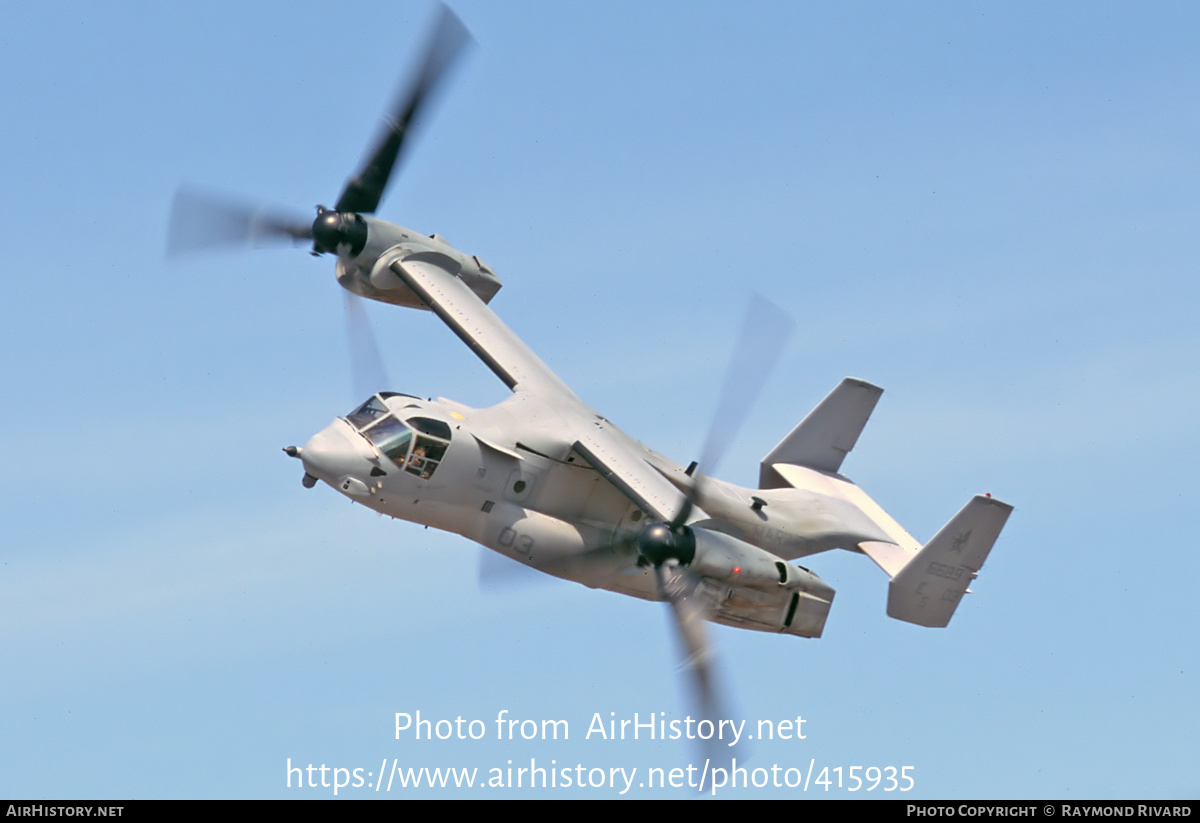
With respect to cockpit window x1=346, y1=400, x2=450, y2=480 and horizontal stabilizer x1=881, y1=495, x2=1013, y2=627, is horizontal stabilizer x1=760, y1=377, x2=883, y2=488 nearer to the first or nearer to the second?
horizontal stabilizer x1=881, y1=495, x2=1013, y2=627

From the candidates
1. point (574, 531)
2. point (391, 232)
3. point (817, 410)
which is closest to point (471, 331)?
point (391, 232)

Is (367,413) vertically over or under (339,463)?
over

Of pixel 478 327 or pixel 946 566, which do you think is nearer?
pixel 946 566

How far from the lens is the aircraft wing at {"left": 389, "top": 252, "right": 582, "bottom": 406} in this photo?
1594 inches

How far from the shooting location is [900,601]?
40.4 meters

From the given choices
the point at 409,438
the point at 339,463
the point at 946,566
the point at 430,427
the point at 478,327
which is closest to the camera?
the point at 339,463

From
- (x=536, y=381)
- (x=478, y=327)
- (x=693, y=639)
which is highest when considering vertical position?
(x=478, y=327)

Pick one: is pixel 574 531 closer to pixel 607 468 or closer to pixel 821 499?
pixel 607 468

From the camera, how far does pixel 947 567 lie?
40.2 metres

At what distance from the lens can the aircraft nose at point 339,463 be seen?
3619 cm

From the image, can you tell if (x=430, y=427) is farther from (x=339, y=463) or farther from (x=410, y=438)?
(x=339, y=463)

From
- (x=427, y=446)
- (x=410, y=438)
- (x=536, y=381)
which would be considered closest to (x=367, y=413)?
(x=410, y=438)

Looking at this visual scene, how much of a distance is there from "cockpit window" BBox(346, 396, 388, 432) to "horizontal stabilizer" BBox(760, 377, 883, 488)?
11739 mm

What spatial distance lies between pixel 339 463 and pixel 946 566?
14.0m
